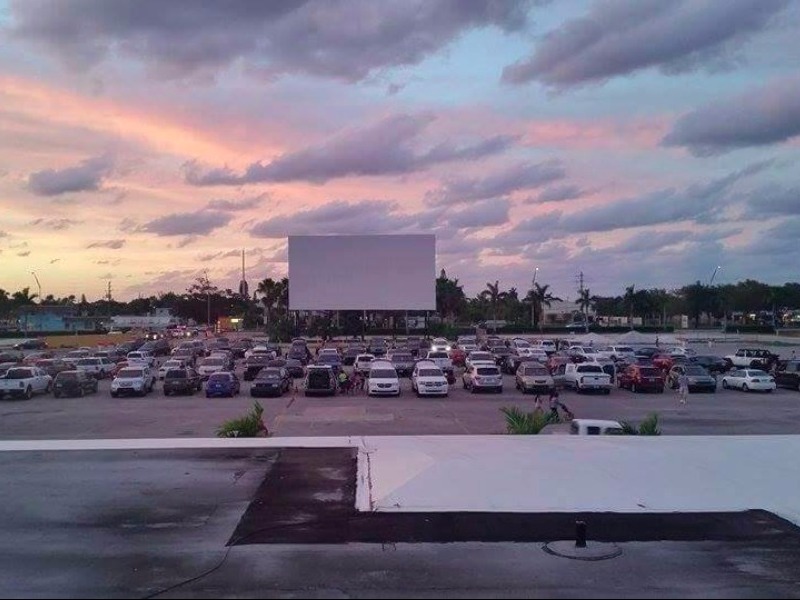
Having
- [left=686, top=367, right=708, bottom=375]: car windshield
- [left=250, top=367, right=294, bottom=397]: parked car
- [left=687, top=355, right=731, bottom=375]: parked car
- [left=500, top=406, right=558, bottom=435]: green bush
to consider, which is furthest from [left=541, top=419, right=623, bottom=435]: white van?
[left=687, top=355, right=731, bottom=375]: parked car

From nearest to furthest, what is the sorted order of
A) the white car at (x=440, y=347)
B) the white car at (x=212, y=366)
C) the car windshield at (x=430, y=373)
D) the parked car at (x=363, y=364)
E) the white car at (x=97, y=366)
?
the car windshield at (x=430, y=373), the parked car at (x=363, y=364), the white car at (x=212, y=366), the white car at (x=97, y=366), the white car at (x=440, y=347)

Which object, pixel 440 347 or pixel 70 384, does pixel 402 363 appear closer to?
pixel 440 347

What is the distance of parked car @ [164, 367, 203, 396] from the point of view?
130 feet

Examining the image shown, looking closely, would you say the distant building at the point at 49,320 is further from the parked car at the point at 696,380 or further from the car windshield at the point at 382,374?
the parked car at the point at 696,380

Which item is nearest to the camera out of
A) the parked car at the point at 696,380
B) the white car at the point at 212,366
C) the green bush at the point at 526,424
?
the green bush at the point at 526,424

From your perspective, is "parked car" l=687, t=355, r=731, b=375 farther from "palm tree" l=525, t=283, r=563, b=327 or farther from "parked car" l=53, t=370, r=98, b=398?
"palm tree" l=525, t=283, r=563, b=327

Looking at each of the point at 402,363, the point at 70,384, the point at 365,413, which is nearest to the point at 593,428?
the point at 365,413

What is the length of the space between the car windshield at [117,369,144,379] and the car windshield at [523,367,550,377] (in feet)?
62.6

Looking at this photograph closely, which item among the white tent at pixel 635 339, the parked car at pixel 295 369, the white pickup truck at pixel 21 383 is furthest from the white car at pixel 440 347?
the white pickup truck at pixel 21 383

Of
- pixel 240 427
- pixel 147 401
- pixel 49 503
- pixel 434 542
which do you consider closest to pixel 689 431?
pixel 240 427

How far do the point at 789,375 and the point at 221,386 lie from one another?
29.4 meters

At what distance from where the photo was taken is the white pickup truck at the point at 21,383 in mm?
38312

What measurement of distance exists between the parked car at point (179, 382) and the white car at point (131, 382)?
103 centimetres

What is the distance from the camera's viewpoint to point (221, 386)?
38.6 meters
